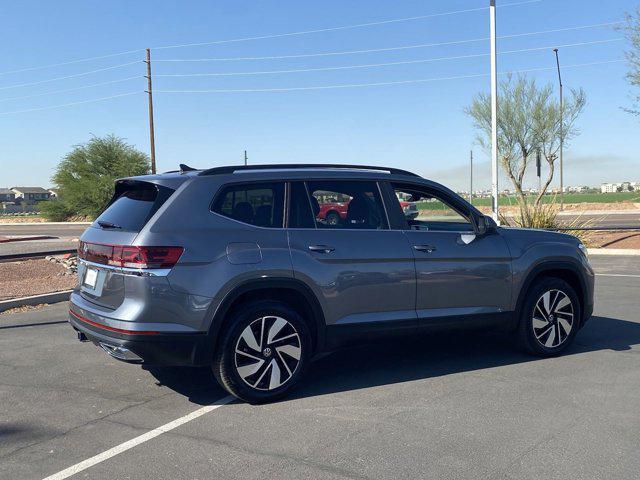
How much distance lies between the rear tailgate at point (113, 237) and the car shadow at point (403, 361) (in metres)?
1.10

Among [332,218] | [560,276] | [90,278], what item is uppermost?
[332,218]

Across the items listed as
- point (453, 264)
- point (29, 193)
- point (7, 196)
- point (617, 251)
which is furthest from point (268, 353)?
point (7, 196)

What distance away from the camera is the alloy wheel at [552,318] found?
604cm

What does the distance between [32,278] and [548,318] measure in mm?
9881

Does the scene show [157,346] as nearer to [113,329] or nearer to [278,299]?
[113,329]

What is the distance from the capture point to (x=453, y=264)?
18.1 feet

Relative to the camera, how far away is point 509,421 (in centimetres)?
440

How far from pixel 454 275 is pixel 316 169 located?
155 centimetres

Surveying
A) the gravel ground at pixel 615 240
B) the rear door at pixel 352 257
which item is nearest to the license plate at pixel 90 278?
the rear door at pixel 352 257

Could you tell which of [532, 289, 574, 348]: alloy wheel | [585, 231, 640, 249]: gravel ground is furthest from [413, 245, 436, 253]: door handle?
[585, 231, 640, 249]: gravel ground

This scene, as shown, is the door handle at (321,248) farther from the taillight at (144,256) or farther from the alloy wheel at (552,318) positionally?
the alloy wheel at (552,318)

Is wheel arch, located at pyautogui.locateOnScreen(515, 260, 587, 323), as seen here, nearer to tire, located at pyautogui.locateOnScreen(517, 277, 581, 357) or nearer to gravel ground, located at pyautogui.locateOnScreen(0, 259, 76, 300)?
tire, located at pyautogui.locateOnScreen(517, 277, 581, 357)

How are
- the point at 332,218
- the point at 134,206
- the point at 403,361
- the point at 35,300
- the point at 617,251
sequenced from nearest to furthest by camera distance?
the point at 134,206, the point at 332,218, the point at 403,361, the point at 35,300, the point at 617,251

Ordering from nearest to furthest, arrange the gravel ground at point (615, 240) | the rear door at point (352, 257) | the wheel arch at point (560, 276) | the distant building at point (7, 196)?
1. the rear door at point (352, 257)
2. the wheel arch at point (560, 276)
3. the gravel ground at point (615, 240)
4. the distant building at point (7, 196)
